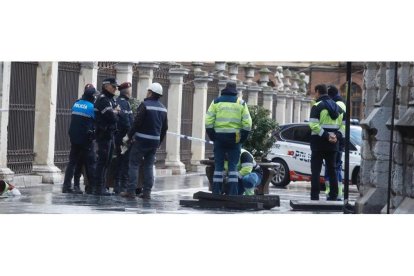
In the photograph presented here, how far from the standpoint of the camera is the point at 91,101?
21078 mm

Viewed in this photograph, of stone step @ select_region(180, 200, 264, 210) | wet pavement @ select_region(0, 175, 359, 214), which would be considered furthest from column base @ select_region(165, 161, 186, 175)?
stone step @ select_region(180, 200, 264, 210)

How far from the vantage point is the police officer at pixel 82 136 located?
21031 millimetres

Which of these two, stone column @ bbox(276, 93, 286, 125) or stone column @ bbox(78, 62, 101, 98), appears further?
stone column @ bbox(276, 93, 286, 125)

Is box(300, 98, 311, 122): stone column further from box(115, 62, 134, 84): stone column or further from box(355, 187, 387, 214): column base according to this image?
box(355, 187, 387, 214): column base

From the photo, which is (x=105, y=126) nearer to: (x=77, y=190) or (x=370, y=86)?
(x=77, y=190)

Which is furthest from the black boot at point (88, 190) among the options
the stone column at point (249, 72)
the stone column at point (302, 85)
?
the stone column at point (302, 85)

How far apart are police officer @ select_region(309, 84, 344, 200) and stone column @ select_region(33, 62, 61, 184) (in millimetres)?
A: 4235

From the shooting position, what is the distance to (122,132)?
2150 centimetres

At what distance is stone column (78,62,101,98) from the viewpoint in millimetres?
23298

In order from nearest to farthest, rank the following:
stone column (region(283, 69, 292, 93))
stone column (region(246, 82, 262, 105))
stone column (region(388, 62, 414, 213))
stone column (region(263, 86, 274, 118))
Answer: stone column (region(388, 62, 414, 213)) < stone column (region(246, 82, 262, 105)) < stone column (region(263, 86, 274, 118)) < stone column (region(283, 69, 292, 93))

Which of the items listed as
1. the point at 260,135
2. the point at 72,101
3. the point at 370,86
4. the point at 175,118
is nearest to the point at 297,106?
the point at 175,118
